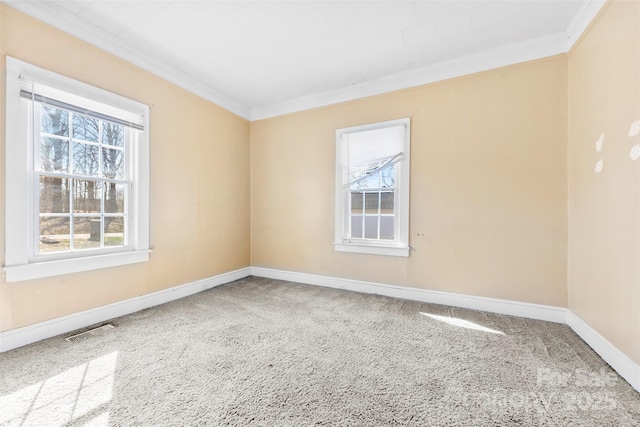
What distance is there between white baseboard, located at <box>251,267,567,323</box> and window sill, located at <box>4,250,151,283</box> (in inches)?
76.2

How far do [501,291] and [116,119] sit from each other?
4314 mm

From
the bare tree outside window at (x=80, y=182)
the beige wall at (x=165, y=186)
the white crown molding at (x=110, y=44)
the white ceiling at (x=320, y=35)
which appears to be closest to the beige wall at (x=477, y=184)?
the white ceiling at (x=320, y=35)

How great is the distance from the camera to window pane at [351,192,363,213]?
3.64m

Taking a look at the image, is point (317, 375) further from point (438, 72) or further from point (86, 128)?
point (438, 72)

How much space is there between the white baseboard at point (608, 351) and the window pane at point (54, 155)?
14.5 feet

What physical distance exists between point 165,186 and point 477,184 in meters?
3.52

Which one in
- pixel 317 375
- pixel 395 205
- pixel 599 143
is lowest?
pixel 317 375

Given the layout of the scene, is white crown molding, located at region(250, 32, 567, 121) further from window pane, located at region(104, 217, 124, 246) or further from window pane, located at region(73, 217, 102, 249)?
window pane, located at region(73, 217, 102, 249)

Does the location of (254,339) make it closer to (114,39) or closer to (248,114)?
(114,39)

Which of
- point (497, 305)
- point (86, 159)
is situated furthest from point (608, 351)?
point (86, 159)

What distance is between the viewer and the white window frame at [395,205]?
3215 mm

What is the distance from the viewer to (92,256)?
2.46 m

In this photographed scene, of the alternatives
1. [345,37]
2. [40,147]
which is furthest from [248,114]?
[40,147]

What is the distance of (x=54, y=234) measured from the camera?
226 cm
